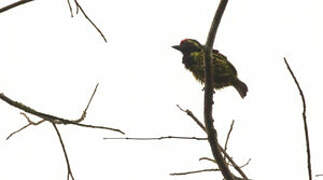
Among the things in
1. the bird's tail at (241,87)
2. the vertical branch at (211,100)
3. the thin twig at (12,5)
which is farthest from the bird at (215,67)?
the thin twig at (12,5)

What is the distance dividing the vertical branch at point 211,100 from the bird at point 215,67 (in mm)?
2937

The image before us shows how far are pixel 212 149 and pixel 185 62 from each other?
11.0 feet

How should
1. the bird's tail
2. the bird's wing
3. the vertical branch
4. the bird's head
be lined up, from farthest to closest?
1. the bird's tail
2. the bird's head
3. the bird's wing
4. the vertical branch

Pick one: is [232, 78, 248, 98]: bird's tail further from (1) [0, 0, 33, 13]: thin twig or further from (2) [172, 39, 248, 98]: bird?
(1) [0, 0, 33, 13]: thin twig

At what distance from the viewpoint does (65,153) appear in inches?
86.2

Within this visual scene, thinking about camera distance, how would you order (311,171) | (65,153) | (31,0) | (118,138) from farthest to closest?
Result: 1. (118,138)
2. (65,153)
3. (311,171)
4. (31,0)

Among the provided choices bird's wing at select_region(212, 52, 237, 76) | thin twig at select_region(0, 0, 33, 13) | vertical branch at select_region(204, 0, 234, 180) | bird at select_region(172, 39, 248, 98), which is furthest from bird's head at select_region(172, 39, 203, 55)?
thin twig at select_region(0, 0, 33, 13)

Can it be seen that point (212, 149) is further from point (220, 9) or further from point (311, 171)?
point (220, 9)

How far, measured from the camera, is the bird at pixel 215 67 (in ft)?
17.9

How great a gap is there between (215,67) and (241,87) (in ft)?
1.64

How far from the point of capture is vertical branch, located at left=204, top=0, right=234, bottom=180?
6.84 ft

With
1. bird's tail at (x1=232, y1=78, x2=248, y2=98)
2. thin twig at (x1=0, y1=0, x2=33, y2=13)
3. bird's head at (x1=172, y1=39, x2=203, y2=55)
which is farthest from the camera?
bird's tail at (x1=232, y1=78, x2=248, y2=98)

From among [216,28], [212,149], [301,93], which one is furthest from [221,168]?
[216,28]

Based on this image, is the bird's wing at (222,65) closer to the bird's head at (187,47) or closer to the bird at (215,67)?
the bird at (215,67)
